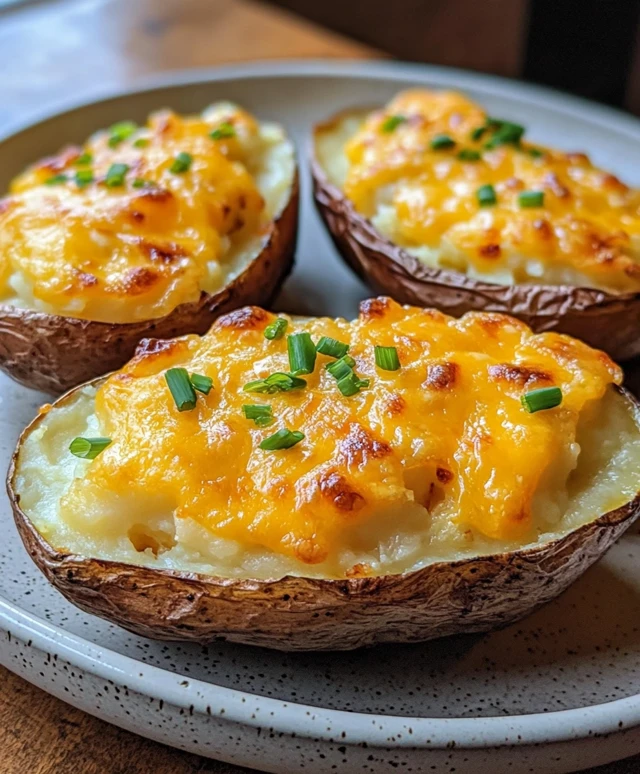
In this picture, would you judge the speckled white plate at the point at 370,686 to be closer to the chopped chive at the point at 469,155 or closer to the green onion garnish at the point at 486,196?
the green onion garnish at the point at 486,196

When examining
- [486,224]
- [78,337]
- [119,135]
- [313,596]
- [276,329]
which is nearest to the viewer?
[313,596]

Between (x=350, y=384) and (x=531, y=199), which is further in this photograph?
(x=531, y=199)

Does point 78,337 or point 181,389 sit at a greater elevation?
point 181,389

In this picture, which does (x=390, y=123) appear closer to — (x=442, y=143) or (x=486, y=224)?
(x=442, y=143)

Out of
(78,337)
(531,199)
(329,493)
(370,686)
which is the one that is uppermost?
(531,199)

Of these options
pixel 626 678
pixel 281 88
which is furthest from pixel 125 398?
pixel 281 88

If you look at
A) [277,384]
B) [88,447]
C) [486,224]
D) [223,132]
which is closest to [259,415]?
[277,384]

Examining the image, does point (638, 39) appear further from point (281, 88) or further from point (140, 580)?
point (140, 580)
